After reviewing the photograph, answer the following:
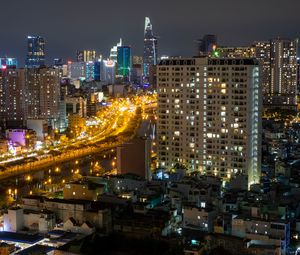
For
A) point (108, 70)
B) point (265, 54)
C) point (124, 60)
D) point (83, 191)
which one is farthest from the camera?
point (124, 60)

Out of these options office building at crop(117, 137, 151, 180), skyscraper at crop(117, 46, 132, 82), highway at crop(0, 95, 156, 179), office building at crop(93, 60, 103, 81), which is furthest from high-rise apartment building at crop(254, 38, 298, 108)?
office building at crop(117, 137, 151, 180)

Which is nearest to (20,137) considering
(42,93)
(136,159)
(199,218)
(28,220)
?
(42,93)

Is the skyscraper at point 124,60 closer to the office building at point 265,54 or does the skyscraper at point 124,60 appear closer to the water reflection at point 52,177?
the office building at point 265,54

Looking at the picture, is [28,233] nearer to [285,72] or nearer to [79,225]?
[79,225]

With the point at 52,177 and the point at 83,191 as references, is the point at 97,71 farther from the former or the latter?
the point at 83,191

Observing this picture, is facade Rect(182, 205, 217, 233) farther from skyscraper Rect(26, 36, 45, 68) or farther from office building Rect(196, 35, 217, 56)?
A: skyscraper Rect(26, 36, 45, 68)

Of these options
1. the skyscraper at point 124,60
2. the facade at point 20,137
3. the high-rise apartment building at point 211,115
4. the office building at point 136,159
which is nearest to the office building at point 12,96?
the facade at point 20,137

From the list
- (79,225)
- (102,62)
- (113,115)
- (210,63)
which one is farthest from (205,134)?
(102,62)
